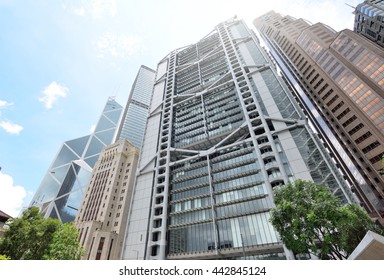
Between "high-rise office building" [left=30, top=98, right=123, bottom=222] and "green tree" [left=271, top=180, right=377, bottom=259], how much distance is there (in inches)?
5290

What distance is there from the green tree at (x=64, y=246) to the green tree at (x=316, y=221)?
23112 mm

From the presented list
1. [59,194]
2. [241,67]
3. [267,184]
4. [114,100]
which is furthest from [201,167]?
[114,100]

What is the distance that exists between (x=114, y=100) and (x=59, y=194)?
95.1 metres

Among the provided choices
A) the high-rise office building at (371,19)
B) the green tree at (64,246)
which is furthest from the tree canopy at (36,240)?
the high-rise office building at (371,19)

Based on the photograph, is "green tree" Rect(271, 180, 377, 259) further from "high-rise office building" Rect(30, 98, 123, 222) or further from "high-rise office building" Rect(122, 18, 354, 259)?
"high-rise office building" Rect(30, 98, 123, 222)

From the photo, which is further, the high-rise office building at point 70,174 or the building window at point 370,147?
the high-rise office building at point 70,174

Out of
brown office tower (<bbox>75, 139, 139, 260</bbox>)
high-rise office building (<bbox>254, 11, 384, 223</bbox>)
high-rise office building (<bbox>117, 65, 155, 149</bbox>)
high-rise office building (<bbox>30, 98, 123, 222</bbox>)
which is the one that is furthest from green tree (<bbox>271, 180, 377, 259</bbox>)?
high-rise office building (<bbox>30, 98, 123, 222</bbox>)

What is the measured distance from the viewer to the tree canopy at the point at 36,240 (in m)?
24.6

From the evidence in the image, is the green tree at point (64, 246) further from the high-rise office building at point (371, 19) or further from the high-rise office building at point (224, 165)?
the high-rise office building at point (371, 19)

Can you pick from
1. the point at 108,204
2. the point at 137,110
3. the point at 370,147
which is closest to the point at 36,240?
the point at 108,204

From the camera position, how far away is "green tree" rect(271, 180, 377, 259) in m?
A: 17.5

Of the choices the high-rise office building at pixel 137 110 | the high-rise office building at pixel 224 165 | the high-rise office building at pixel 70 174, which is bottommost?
the high-rise office building at pixel 224 165

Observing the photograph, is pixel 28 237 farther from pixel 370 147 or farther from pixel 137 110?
pixel 137 110

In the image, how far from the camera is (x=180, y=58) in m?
99.9
